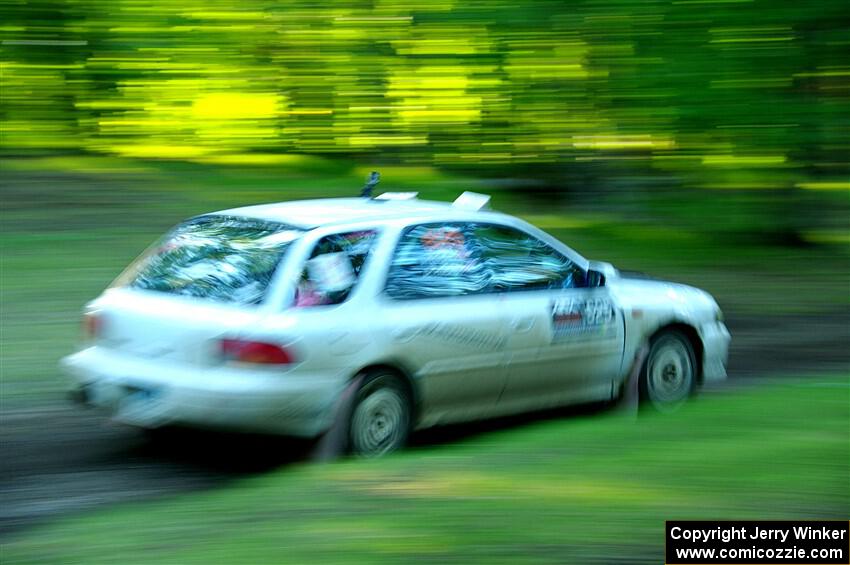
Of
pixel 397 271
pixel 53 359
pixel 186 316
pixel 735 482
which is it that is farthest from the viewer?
pixel 53 359

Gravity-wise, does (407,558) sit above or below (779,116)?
below

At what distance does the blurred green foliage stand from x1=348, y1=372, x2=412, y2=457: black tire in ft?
27.0

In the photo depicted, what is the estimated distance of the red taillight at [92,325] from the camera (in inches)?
277

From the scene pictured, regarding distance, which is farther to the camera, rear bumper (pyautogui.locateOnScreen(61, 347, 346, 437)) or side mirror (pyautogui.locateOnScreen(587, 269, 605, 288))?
side mirror (pyautogui.locateOnScreen(587, 269, 605, 288))

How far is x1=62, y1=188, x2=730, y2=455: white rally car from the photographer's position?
21.0 ft

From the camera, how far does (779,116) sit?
1394cm

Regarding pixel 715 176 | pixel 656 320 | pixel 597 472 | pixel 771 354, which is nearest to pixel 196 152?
pixel 715 176

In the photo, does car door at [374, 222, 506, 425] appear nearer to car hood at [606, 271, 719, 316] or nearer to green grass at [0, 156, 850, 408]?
car hood at [606, 271, 719, 316]

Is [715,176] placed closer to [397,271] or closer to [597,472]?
[397,271]

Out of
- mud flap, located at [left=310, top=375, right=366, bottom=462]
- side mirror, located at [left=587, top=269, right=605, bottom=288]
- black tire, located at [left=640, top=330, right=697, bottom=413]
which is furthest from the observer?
black tire, located at [left=640, top=330, right=697, bottom=413]

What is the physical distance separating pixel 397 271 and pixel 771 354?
4.89m

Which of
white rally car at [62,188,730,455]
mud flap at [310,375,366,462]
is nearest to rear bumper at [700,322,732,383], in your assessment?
white rally car at [62,188,730,455]

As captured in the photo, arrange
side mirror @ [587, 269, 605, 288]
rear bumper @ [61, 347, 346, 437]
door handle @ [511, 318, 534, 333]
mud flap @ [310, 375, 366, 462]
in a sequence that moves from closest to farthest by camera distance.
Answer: rear bumper @ [61, 347, 346, 437] < mud flap @ [310, 375, 366, 462] < door handle @ [511, 318, 534, 333] < side mirror @ [587, 269, 605, 288]

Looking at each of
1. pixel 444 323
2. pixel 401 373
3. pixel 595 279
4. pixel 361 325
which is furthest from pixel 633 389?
pixel 361 325
